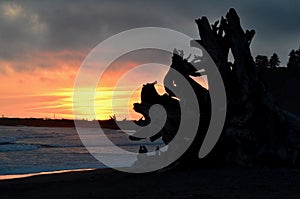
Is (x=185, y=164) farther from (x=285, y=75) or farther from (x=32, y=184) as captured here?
(x=285, y=75)

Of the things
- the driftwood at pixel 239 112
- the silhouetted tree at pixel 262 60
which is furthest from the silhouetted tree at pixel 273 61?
the driftwood at pixel 239 112

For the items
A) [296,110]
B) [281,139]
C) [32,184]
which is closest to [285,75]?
[296,110]

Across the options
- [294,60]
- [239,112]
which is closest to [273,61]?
[294,60]

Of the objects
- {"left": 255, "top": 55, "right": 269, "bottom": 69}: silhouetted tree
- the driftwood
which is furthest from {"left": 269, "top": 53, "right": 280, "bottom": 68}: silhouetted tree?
the driftwood

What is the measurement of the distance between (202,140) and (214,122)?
2.61 feet

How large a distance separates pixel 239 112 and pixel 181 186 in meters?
4.80

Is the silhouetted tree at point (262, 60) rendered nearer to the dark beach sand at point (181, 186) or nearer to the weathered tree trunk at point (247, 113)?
the weathered tree trunk at point (247, 113)

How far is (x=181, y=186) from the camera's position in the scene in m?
12.9

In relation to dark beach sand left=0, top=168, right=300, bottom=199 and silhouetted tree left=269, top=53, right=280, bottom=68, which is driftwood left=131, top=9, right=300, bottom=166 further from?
silhouetted tree left=269, top=53, right=280, bottom=68

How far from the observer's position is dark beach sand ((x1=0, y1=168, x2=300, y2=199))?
1127cm

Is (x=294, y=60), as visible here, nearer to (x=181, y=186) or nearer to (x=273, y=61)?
(x=273, y=61)

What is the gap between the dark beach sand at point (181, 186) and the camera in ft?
37.0

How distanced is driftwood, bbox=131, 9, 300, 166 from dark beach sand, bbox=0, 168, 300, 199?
3.72 feet

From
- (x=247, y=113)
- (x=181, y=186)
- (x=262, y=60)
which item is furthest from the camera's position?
(x=262, y=60)
